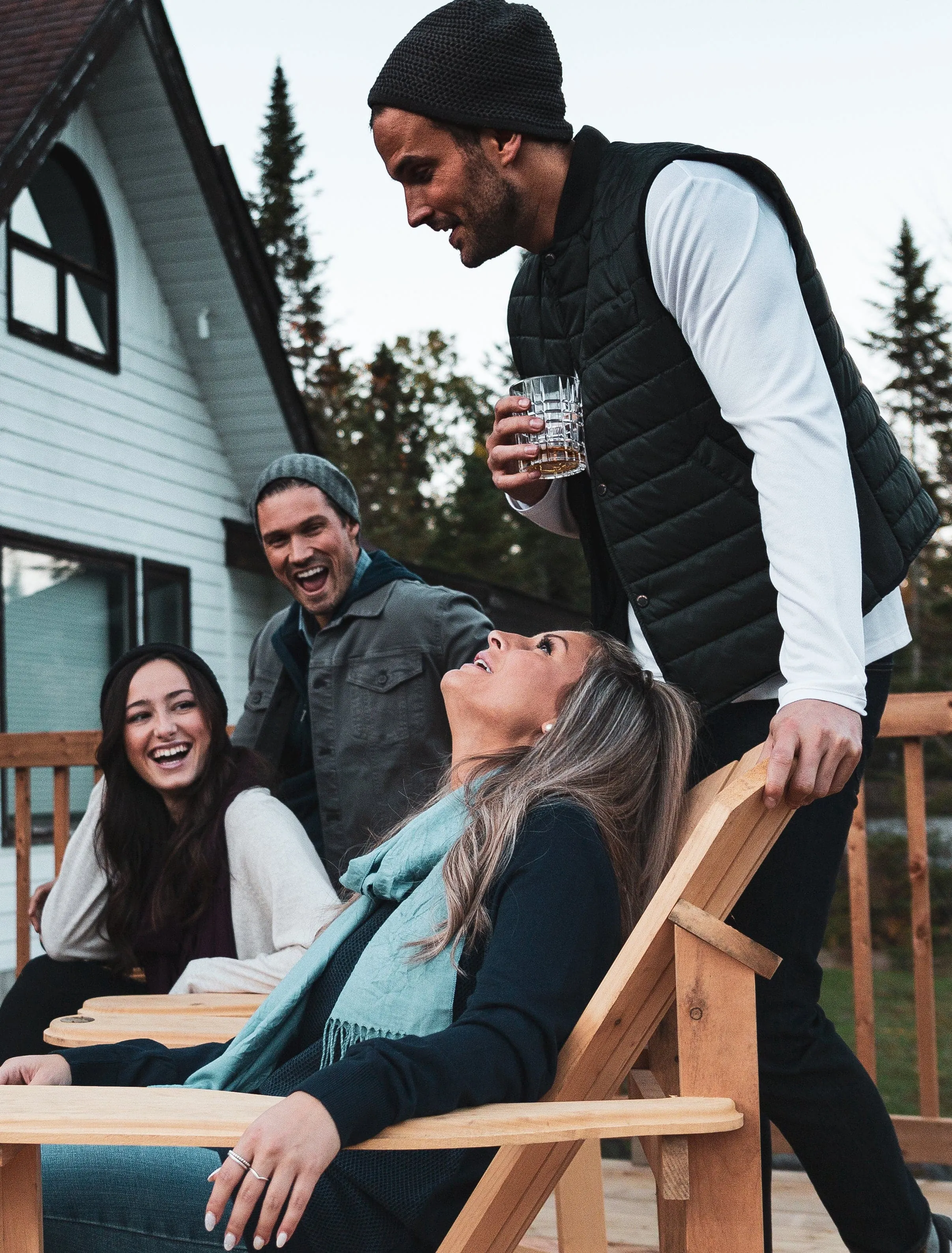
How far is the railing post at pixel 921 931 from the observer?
10.6 feet

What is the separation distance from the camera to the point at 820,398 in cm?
175

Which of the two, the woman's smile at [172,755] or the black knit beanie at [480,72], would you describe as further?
the woman's smile at [172,755]

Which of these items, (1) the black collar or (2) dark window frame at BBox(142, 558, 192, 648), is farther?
(2) dark window frame at BBox(142, 558, 192, 648)

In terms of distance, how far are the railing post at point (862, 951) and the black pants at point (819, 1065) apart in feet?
4.73

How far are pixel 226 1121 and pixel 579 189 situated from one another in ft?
4.63

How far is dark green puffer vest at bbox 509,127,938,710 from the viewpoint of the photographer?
185cm

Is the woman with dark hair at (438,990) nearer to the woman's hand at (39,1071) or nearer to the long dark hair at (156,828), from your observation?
the woman's hand at (39,1071)

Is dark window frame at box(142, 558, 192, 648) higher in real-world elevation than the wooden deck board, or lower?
higher

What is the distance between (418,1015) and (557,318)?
107 cm

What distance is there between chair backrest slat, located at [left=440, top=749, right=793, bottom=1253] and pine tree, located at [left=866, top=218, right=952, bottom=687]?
15.2m

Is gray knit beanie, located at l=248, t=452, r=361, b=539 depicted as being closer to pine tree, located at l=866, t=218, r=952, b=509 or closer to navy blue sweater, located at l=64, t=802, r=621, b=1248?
navy blue sweater, located at l=64, t=802, r=621, b=1248

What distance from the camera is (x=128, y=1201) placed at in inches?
61.5

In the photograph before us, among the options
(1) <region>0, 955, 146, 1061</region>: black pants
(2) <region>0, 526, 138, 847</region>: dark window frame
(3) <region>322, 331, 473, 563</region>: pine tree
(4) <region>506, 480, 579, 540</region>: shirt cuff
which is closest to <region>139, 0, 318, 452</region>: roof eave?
(2) <region>0, 526, 138, 847</region>: dark window frame

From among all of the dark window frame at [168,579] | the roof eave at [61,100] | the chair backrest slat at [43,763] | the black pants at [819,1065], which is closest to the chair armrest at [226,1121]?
the black pants at [819,1065]
